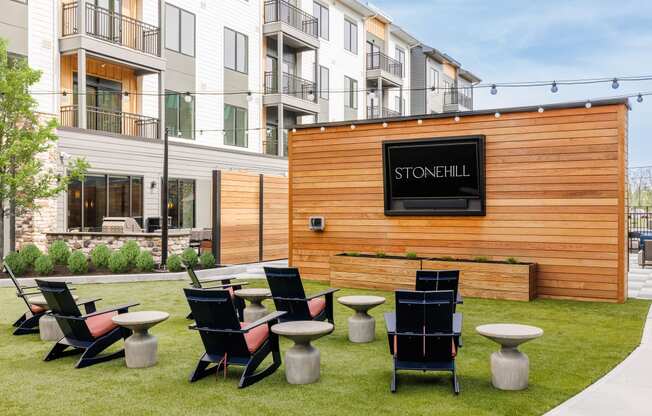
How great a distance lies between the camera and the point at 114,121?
65.2 feet

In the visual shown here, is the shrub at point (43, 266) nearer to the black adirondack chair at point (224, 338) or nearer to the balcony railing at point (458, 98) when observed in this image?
the black adirondack chair at point (224, 338)

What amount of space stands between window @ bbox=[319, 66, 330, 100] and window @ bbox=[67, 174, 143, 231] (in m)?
12.8

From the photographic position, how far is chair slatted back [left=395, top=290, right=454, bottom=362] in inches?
227

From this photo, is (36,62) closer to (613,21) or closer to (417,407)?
(417,407)

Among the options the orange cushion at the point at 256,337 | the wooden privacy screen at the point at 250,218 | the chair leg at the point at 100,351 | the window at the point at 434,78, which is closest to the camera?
the orange cushion at the point at 256,337

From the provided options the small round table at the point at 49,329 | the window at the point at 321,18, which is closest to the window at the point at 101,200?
the small round table at the point at 49,329

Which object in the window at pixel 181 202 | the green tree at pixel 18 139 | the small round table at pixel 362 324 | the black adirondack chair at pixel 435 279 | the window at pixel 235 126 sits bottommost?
the small round table at pixel 362 324

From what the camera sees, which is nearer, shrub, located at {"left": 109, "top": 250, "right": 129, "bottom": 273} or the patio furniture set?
the patio furniture set

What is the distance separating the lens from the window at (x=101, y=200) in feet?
59.3

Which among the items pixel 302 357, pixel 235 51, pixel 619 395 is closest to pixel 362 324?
pixel 302 357

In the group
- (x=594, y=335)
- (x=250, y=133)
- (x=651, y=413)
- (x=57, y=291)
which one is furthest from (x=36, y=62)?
(x=651, y=413)

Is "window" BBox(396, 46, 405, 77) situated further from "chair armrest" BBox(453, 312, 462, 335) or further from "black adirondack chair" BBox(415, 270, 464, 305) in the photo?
"chair armrest" BBox(453, 312, 462, 335)

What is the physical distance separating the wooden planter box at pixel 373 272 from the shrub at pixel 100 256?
5564 mm

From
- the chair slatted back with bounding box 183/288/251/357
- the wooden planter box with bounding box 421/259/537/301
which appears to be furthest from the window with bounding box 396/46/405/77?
the chair slatted back with bounding box 183/288/251/357
